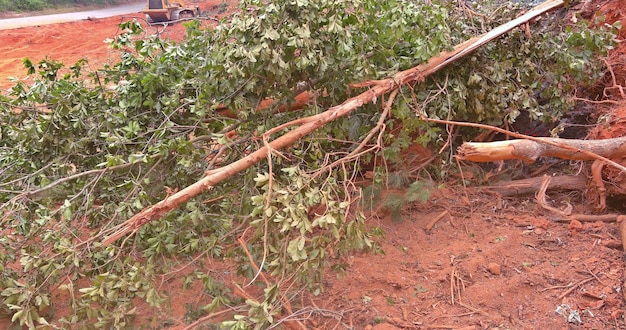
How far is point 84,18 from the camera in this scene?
1788 centimetres

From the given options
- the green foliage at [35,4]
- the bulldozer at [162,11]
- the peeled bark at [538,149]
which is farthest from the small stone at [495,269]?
the green foliage at [35,4]

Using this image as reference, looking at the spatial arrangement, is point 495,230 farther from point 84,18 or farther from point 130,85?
point 84,18

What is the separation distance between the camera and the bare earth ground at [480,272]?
289 centimetres

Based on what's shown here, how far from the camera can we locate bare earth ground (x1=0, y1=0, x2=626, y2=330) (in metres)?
2.89

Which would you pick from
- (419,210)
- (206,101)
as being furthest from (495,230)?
(206,101)

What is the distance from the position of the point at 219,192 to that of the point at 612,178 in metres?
2.69

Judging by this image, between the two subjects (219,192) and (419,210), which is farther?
(419,210)

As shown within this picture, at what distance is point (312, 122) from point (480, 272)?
1.45 m

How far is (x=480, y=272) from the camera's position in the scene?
3.25m

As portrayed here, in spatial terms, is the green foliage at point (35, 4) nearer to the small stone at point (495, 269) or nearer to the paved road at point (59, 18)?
the paved road at point (59, 18)

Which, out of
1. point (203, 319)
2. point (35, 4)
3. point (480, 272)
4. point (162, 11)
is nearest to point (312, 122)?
point (203, 319)

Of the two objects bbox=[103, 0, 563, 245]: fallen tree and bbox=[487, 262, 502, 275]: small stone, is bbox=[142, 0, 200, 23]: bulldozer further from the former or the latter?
bbox=[487, 262, 502, 275]: small stone

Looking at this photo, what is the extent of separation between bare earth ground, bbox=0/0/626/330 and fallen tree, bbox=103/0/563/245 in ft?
2.36

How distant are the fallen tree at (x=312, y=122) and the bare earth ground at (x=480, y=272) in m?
0.72
